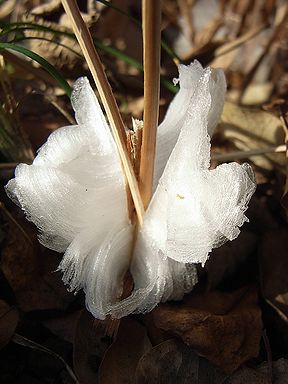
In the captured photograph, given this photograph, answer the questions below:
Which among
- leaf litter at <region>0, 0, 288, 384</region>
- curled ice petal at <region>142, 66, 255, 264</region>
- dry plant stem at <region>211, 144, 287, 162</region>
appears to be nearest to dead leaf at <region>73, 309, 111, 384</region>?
leaf litter at <region>0, 0, 288, 384</region>

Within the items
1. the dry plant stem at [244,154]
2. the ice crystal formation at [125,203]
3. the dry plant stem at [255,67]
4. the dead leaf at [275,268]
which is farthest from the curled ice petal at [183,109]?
the dry plant stem at [255,67]

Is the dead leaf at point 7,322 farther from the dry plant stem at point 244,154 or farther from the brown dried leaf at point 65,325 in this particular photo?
the dry plant stem at point 244,154

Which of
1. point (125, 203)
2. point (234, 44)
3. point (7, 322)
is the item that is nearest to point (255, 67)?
point (234, 44)

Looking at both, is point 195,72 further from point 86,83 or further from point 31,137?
point 31,137

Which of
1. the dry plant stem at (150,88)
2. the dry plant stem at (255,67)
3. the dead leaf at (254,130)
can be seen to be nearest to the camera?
the dry plant stem at (150,88)

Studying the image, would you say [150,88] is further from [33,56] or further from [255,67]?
[255,67]

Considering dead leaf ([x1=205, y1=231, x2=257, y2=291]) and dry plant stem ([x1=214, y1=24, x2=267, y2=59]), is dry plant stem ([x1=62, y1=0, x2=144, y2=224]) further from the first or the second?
dry plant stem ([x1=214, y1=24, x2=267, y2=59])
